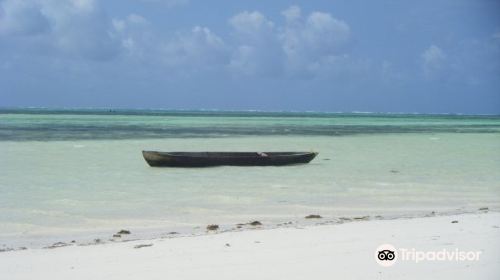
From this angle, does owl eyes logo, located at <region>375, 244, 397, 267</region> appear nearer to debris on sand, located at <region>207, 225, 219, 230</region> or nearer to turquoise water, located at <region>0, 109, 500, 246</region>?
debris on sand, located at <region>207, 225, 219, 230</region>

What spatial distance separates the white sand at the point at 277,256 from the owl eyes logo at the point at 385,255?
72 millimetres

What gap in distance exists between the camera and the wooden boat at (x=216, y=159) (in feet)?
61.1

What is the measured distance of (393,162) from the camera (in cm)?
2192

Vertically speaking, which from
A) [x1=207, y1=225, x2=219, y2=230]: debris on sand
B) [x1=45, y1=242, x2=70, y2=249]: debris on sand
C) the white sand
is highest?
the white sand

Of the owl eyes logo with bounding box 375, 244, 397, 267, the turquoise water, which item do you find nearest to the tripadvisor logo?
the owl eyes logo with bounding box 375, 244, 397, 267

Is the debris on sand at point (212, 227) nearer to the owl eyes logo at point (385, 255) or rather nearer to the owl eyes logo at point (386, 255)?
the owl eyes logo at point (385, 255)

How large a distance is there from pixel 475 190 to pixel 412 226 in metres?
7.15

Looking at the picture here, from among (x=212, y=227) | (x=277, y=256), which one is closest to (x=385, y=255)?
(x=277, y=256)

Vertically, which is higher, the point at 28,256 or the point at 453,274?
the point at 453,274

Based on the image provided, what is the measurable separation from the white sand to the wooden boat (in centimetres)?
1131

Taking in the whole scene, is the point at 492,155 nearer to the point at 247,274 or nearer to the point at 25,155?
the point at 25,155

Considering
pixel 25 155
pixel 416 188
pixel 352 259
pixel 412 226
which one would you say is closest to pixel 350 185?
pixel 416 188

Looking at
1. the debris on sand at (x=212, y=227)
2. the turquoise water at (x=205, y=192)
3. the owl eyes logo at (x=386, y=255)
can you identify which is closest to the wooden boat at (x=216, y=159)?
the turquoise water at (x=205, y=192)

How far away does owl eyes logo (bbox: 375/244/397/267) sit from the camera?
213 inches
